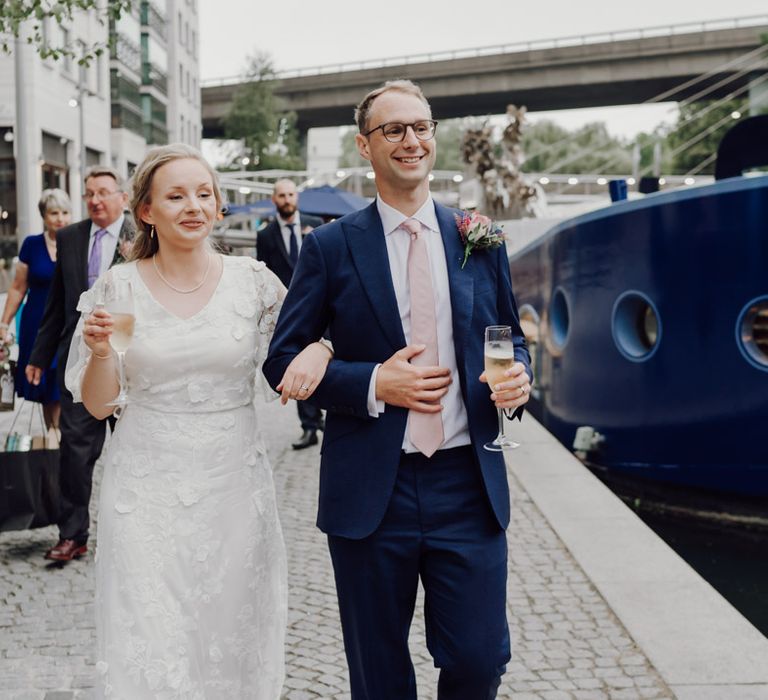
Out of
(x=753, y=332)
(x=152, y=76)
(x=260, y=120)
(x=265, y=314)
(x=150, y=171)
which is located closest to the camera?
(x=150, y=171)

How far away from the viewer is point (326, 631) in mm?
4707

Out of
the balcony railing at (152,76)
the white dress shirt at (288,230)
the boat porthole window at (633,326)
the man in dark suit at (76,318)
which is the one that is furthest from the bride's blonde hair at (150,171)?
the balcony railing at (152,76)

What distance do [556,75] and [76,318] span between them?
52674mm

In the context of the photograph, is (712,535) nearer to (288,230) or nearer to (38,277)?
(288,230)

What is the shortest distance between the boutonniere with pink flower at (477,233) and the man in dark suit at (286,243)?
6394 mm

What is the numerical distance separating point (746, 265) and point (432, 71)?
51397 mm

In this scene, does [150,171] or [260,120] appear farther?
[260,120]

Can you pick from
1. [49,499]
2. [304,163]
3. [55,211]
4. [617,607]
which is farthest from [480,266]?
[304,163]

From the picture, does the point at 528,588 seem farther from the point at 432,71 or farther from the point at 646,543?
the point at 432,71

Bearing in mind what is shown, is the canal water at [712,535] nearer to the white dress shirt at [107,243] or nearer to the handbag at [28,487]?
the handbag at [28,487]

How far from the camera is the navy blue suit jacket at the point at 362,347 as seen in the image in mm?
2760

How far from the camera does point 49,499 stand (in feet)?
19.3

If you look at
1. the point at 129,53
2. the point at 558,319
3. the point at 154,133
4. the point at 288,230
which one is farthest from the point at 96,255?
the point at 154,133

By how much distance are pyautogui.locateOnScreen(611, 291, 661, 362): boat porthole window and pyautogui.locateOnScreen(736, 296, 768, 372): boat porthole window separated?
1129 mm
